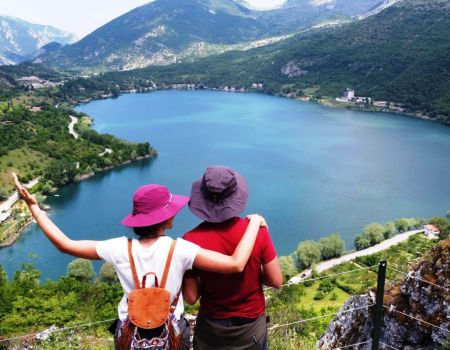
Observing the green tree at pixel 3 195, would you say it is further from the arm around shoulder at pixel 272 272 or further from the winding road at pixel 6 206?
the arm around shoulder at pixel 272 272

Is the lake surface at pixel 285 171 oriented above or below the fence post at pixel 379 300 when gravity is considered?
below

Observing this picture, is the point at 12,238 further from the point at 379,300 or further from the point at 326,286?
the point at 379,300

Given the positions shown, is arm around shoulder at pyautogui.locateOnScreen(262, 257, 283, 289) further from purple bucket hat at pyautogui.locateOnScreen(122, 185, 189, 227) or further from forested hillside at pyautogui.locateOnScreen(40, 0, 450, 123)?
forested hillside at pyautogui.locateOnScreen(40, 0, 450, 123)

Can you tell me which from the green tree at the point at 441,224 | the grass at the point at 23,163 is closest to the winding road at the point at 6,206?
the grass at the point at 23,163

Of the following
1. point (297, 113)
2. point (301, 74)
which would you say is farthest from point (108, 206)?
point (301, 74)

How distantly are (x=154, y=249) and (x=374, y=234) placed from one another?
2503 cm

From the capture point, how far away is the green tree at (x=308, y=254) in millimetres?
23219

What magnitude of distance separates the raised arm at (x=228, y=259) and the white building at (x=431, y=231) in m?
27.0

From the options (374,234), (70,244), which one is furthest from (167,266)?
(374,234)

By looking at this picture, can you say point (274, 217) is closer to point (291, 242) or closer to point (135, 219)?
point (291, 242)

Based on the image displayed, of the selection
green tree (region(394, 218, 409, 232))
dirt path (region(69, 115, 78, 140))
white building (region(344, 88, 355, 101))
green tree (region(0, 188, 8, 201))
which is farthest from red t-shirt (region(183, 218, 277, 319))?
white building (region(344, 88, 355, 101))

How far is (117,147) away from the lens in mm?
45156

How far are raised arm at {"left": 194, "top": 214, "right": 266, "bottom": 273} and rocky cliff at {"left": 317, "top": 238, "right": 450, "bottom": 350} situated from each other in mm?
1717

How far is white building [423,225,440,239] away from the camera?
2611 cm
